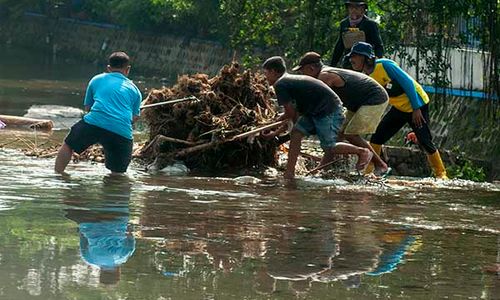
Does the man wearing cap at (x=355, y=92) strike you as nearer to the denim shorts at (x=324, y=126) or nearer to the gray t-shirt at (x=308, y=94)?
the gray t-shirt at (x=308, y=94)

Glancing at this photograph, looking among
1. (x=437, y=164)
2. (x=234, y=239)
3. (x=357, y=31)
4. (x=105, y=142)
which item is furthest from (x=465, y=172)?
(x=234, y=239)

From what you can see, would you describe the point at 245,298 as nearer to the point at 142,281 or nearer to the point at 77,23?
the point at 142,281

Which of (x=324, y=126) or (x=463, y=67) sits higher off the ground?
(x=463, y=67)

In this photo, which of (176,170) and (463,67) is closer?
(176,170)

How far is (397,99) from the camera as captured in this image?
12961 millimetres

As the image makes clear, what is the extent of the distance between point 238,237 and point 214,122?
15.8 feet

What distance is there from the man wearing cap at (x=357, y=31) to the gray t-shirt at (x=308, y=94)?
147cm

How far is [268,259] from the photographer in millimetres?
7469

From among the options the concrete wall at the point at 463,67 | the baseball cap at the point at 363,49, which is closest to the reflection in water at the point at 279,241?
the baseball cap at the point at 363,49

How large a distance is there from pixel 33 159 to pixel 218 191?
3400 mm

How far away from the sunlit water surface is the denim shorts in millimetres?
482

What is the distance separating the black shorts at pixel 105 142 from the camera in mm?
11758

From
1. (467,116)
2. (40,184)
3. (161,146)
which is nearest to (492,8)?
(467,116)

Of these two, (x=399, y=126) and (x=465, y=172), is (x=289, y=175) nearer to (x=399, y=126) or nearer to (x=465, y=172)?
(x=399, y=126)
